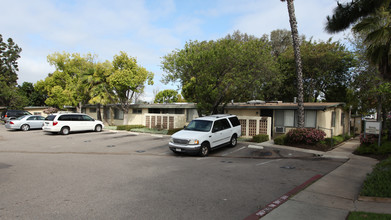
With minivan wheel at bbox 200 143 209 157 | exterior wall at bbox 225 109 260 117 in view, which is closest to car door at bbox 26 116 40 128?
exterior wall at bbox 225 109 260 117

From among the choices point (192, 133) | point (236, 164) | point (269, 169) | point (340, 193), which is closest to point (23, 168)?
point (192, 133)

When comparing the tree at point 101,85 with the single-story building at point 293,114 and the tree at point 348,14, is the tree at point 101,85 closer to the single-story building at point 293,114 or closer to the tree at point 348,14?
the single-story building at point 293,114

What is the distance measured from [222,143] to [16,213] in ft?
31.4

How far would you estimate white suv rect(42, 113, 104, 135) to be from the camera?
1881cm

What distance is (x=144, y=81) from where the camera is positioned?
982 inches

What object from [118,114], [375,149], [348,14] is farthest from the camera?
[118,114]

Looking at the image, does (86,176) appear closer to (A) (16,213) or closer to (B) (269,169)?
(A) (16,213)

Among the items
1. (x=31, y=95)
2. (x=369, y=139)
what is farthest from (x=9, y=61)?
(x=369, y=139)

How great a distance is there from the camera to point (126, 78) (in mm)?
23531

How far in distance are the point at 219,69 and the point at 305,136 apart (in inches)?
288

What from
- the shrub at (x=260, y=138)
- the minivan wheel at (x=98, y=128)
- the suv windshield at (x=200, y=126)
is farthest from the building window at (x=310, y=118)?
the minivan wheel at (x=98, y=128)

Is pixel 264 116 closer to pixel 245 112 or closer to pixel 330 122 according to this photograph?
pixel 245 112

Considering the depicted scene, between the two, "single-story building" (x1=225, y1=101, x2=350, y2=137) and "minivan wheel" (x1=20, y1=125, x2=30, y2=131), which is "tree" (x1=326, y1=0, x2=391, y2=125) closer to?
"single-story building" (x1=225, y1=101, x2=350, y2=137)

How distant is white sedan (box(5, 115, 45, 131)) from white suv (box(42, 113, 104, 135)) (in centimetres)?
465
